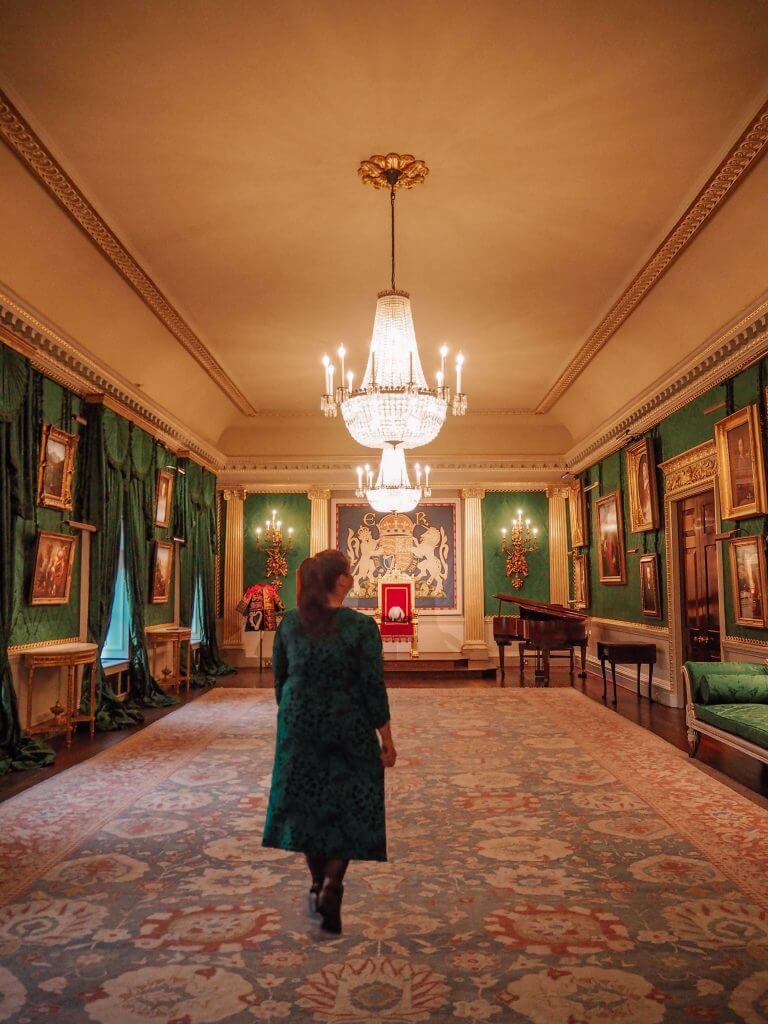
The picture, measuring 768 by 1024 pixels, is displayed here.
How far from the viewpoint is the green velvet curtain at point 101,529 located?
26.5 feet

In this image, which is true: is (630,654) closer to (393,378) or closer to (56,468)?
(393,378)

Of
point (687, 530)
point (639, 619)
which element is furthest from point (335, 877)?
point (639, 619)

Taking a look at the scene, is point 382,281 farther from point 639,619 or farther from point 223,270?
point 639,619

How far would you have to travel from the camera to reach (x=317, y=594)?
3.06 m

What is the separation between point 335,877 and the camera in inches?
119

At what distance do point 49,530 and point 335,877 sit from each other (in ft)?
18.2

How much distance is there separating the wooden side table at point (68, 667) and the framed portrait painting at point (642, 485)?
681 cm

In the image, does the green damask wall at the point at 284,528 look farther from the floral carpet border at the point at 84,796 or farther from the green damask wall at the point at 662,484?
the floral carpet border at the point at 84,796

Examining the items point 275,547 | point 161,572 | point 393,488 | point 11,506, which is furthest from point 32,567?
point 275,547

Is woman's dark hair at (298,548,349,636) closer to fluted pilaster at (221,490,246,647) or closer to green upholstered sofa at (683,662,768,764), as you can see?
green upholstered sofa at (683,662,768,764)

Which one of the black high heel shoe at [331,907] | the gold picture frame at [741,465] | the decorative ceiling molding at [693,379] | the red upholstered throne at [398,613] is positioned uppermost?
the decorative ceiling molding at [693,379]

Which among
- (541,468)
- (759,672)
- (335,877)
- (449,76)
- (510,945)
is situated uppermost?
(449,76)

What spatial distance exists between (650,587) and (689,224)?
16.3ft

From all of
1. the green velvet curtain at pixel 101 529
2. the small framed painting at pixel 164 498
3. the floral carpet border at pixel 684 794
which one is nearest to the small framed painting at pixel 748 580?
the floral carpet border at pixel 684 794
